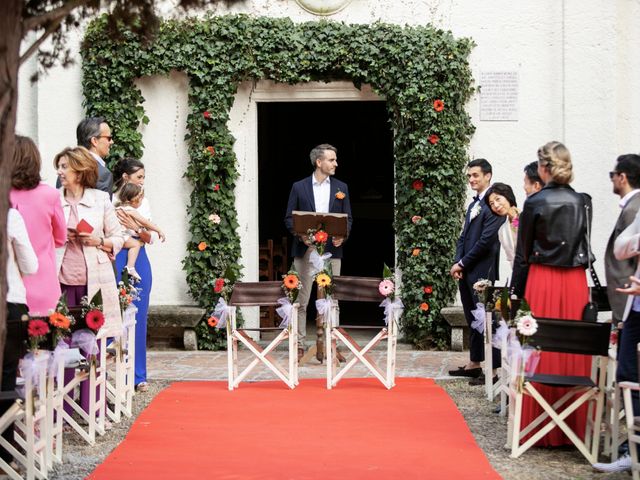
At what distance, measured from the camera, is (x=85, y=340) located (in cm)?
778

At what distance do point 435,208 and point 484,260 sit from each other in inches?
96.6

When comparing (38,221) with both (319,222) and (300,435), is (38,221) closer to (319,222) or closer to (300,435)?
(300,435)

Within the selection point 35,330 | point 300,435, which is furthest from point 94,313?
point 300,435

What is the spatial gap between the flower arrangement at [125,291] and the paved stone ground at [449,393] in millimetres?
922

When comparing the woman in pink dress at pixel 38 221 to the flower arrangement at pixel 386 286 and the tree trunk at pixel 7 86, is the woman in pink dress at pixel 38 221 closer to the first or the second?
the tree trunk at pixel 7 86

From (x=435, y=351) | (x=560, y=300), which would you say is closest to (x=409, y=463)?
(x=560, y=300)

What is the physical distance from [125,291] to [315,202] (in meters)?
3.45

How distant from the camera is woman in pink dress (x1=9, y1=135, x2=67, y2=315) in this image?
23.9 feet

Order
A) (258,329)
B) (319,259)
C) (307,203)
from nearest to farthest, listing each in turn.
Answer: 1. (258,329)
2. (319,259)
3. (307,203)

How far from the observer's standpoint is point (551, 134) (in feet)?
42.7

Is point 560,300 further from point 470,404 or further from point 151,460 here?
point 151,460

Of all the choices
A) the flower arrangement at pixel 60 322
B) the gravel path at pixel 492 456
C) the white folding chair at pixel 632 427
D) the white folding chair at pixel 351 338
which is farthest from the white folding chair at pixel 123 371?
the white folding chair at pixel 632 427

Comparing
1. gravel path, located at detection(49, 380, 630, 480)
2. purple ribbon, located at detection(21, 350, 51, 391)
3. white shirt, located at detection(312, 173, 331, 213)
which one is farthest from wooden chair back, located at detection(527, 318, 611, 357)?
white shirt, located at detection(312, 173, 331, 213)

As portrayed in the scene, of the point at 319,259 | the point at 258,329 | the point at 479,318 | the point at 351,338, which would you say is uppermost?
the point at 319,259
